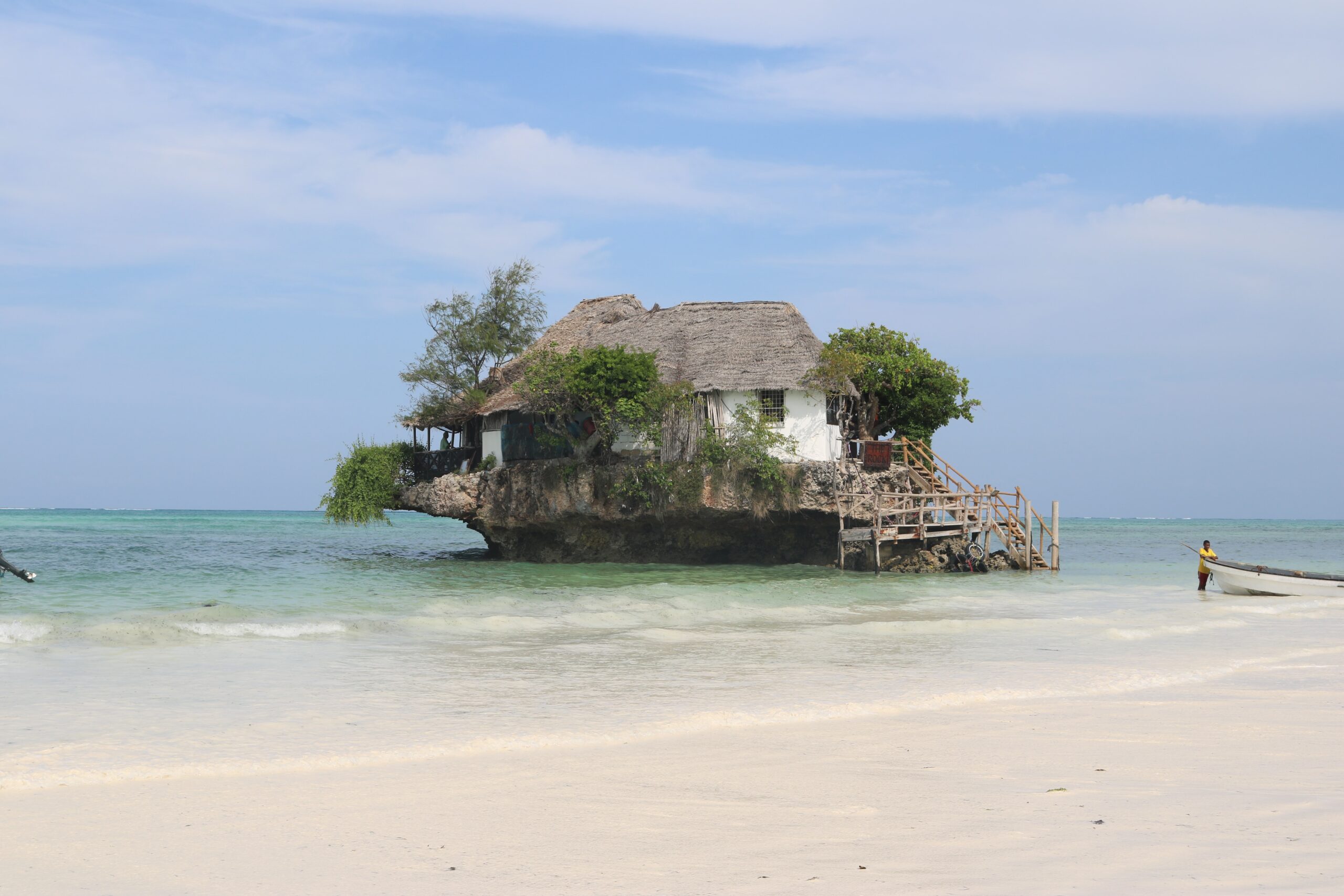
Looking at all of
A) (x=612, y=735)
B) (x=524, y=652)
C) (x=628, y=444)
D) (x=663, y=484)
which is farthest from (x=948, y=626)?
(x=628, y=444)

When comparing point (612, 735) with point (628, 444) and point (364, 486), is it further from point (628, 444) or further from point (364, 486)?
point (364, 486)

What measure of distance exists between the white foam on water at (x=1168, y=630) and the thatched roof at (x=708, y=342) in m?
13.7

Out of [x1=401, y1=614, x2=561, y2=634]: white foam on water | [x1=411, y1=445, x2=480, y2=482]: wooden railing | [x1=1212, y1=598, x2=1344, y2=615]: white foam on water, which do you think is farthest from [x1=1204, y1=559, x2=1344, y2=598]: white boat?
[x1=411, y1=445, x2=480, y2=482]: wooden railing

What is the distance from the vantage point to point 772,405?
1178 inches

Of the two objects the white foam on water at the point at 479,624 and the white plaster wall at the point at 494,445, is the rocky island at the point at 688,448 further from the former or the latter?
the white foam on water at the point at 479,624

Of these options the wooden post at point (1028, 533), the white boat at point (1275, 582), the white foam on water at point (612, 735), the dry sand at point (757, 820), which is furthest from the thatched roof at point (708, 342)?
the dry sand at point (757, 820)

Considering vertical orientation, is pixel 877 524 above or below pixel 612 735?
above

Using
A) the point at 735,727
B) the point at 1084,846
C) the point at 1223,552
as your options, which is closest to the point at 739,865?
the point at 1084,846

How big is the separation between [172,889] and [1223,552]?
59.1 meters

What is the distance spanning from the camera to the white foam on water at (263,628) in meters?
15.9

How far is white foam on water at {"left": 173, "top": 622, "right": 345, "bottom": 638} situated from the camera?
15859mm

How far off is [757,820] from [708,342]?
2640cm

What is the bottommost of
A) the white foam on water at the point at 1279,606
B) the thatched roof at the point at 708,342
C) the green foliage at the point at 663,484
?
the white foam on water at the point at 1279,606

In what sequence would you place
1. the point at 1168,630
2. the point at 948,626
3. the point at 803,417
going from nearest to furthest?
the point at 1168,630 → the point at 948,626 → the point at 803,417
